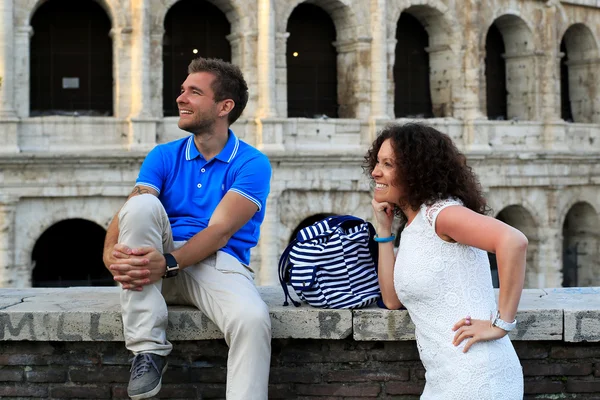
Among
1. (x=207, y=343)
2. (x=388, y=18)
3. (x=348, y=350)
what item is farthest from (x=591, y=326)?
(x=388, y=18)

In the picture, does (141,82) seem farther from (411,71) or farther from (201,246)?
(201,246)

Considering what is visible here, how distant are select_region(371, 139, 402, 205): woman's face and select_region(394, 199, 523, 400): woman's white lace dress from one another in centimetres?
19

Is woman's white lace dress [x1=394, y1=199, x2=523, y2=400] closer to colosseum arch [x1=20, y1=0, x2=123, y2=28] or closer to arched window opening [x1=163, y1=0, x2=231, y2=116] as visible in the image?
colosseum arch [x1=20, y1=0, x2=123, y2=28]

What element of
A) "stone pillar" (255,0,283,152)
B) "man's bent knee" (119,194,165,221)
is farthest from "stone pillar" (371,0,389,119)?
"man's bent knee" (119,194,165,221)

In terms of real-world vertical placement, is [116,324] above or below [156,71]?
below

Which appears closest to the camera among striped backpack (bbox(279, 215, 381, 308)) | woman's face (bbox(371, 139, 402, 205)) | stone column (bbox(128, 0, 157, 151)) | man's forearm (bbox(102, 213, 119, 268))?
woman's face (bbox(371, 139, 402, 205))

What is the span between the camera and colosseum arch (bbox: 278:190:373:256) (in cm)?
1980

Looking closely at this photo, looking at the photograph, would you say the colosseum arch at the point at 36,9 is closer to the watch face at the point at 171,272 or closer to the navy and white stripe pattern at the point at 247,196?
the navy and white stripe pattern at the point at 247,196

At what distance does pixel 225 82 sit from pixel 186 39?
47.9ft

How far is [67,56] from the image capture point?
1888cm

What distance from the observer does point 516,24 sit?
23.1 metres

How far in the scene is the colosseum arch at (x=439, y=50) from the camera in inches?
852

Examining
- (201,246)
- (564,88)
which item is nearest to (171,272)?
(201,246)

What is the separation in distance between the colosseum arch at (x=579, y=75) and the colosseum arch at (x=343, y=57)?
6.37m
